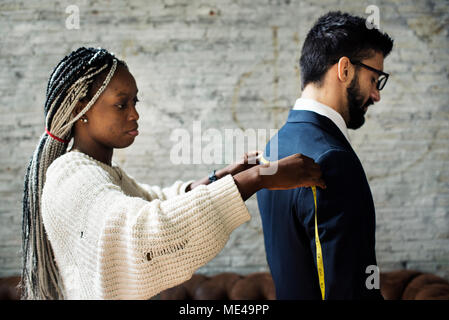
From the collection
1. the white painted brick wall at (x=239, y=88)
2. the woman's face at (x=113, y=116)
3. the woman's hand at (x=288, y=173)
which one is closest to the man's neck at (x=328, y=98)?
the woman's hand at (x=288, y=173)

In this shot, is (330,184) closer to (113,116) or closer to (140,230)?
(140,230)

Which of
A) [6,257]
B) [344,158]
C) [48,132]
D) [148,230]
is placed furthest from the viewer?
[6,257]

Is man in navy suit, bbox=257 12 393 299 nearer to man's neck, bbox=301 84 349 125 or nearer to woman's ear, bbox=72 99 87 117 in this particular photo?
man's neck, bbox=301 84 349 125

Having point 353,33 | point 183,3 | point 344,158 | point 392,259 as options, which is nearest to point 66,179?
point 344,158

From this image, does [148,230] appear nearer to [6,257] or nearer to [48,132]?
[48,132]

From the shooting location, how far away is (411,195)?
2953 mm

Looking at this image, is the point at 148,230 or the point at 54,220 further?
the point at 54,220

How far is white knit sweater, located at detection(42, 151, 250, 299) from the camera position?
0.93 m

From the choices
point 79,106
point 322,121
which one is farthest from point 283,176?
point 79,106

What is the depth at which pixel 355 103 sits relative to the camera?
4.11 ft

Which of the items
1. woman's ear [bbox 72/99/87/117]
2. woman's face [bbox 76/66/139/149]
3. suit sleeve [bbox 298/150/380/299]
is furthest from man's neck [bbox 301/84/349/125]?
woman's ear [bbox 72/99/87/117]

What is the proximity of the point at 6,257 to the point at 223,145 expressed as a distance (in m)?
1.92

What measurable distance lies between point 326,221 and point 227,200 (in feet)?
0.93

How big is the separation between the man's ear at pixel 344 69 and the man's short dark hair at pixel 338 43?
0.09ft
